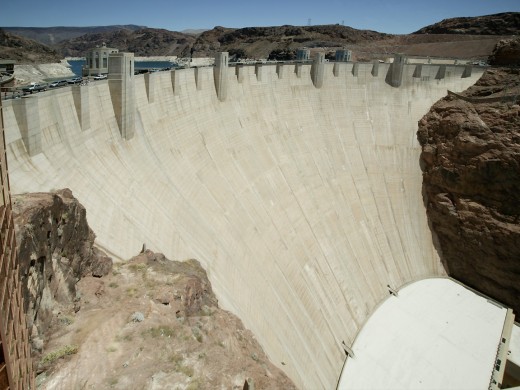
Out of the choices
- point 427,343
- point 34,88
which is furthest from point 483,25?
point 34,88

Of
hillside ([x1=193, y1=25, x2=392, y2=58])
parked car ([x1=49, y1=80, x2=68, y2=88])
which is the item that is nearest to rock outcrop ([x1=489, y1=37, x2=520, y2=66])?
parked car ([x1=49, y1=80, x2=68, y2=88])

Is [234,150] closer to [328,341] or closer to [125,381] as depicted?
[328,341]

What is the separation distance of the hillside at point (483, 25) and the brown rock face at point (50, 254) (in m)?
83.1

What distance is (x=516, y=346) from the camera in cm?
2109

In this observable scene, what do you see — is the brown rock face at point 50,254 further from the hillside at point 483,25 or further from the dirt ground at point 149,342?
the hillside at point 483,25

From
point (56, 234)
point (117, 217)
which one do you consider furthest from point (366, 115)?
point (56, 234)

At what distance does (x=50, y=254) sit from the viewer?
814 centimetres

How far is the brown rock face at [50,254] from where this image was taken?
713 cm

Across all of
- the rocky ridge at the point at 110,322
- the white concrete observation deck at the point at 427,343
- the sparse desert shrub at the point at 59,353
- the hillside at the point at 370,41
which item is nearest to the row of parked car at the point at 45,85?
the rocky ridge at the point at 110,322

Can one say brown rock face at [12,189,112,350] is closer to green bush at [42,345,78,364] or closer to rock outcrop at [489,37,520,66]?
green bush at [42,345,78,364]

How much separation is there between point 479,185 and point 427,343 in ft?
36.5

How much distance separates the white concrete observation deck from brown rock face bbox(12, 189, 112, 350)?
13.8 m

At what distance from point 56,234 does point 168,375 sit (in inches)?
146

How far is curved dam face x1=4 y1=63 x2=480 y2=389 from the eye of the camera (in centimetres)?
1238
